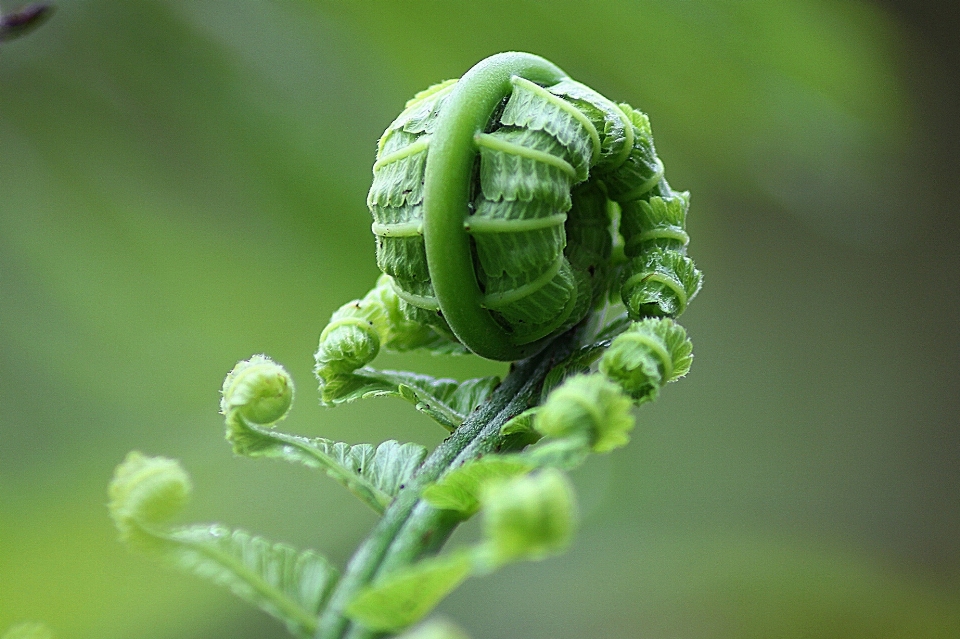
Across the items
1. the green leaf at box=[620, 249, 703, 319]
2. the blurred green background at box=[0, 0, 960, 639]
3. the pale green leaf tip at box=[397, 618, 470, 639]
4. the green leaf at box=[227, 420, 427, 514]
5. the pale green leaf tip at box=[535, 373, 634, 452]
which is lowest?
the pale green leaf tip at box=[397, 618, 470, 639]

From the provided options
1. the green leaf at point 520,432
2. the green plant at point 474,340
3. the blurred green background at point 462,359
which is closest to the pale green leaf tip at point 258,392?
the green plant at point 474,340

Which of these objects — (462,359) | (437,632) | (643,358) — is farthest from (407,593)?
(462,359)

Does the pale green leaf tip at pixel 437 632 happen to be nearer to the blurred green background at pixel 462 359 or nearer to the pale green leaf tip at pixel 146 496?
the pale green leaf tip at pixel 146 496

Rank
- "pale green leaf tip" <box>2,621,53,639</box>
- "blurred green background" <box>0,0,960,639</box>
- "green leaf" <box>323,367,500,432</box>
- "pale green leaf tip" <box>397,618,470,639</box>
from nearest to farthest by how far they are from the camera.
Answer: "pale green leaf tip" <box>397,618,470,639</box> → "pale green leaf tip" <box>2,621,53,639</box> → "green leaf" <box>323,367,500,432</box> → "blurred green background" <box>0,0,960,639</box>

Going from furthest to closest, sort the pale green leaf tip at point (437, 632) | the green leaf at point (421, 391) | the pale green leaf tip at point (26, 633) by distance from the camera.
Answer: the green leaf at point (421, 391), the pale green leaf tip at point (26, 633), the pale green leaf tip at point (437, 632)

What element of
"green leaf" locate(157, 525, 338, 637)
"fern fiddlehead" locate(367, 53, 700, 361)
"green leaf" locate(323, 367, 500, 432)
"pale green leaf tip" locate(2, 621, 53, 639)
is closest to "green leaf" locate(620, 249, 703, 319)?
"fern fiddlehead" locate(367, 53, 700, 361)

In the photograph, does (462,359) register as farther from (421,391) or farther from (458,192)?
(458,192)

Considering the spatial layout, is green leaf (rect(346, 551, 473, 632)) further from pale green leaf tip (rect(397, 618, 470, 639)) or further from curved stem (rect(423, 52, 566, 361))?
curved stem (rect(423, 52, 566, 361))
